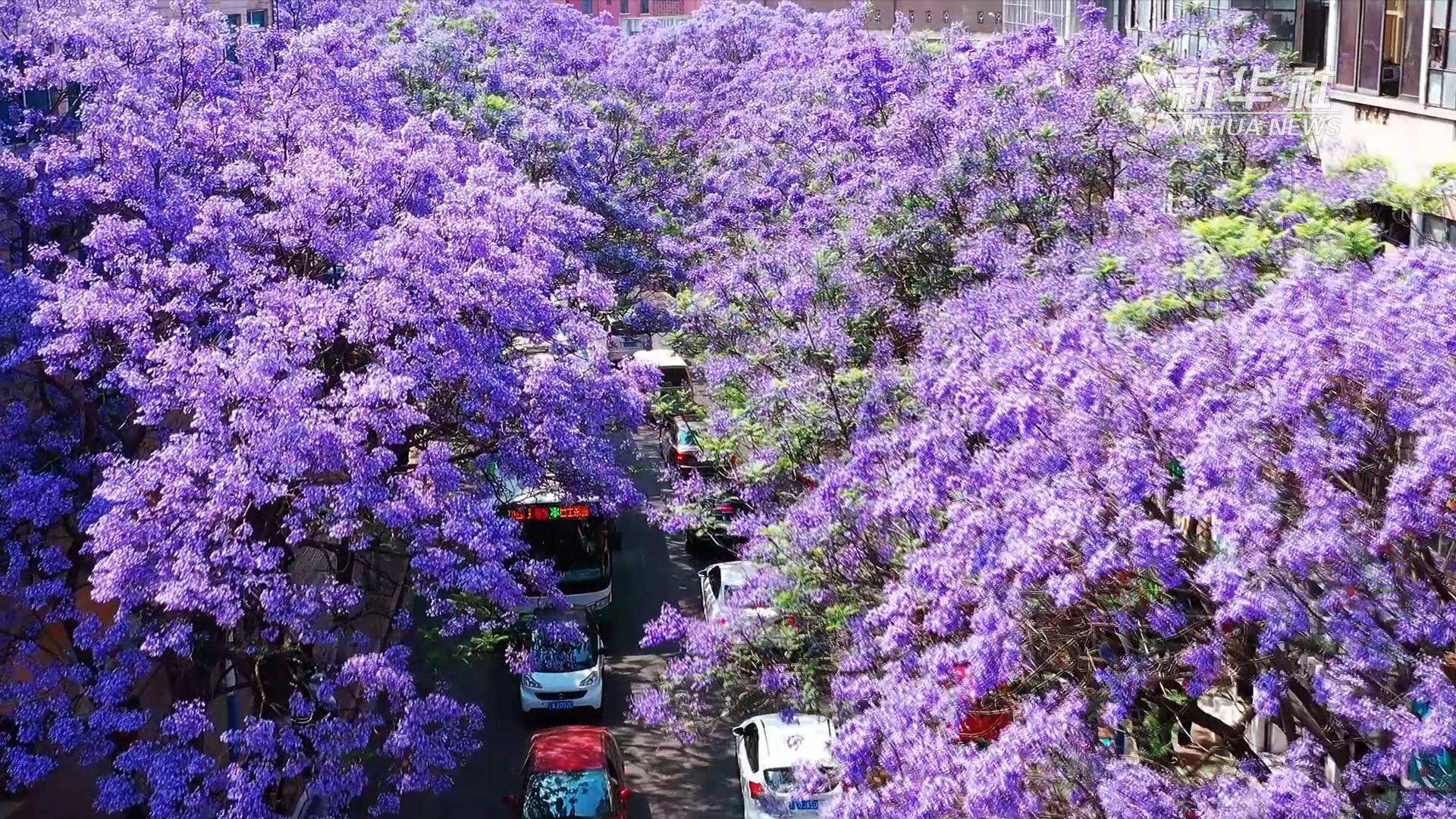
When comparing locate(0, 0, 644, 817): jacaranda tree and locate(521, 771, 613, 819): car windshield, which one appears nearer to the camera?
locate(0, 0, 644, 817): jacaranda tree

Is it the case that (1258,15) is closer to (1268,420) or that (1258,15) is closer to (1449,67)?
(1449,67)

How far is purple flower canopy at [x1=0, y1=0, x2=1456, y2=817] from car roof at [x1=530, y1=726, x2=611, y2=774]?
190 cm

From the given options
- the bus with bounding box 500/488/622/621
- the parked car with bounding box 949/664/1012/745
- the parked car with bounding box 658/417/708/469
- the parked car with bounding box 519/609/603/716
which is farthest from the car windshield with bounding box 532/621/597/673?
the parked car with bounding box 949/664/1012/745

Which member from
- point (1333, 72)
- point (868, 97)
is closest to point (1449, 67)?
point (1333, 72)

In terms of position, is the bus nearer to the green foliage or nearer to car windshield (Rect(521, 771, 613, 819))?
car windshield (Rect(521, 771, 613, 819))

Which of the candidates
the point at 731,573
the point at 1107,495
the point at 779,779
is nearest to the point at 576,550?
the point at 731,573

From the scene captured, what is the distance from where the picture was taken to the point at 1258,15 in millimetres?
24312

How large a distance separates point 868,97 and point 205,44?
10.3 metres

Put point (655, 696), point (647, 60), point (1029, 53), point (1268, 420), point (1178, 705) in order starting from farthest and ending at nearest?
point (647, 60)
point (1029, 53)
point (655, 696)
point (1178, 705)
point (1268, 420)

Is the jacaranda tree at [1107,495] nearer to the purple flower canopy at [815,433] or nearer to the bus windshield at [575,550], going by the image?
the purple flower canopy at [815,433]

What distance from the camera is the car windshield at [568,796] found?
56.1ft

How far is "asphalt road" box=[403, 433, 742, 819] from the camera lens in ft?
61.8

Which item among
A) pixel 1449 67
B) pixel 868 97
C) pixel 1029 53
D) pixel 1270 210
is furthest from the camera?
pixel 868 97

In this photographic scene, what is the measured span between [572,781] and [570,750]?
0.59 meters
